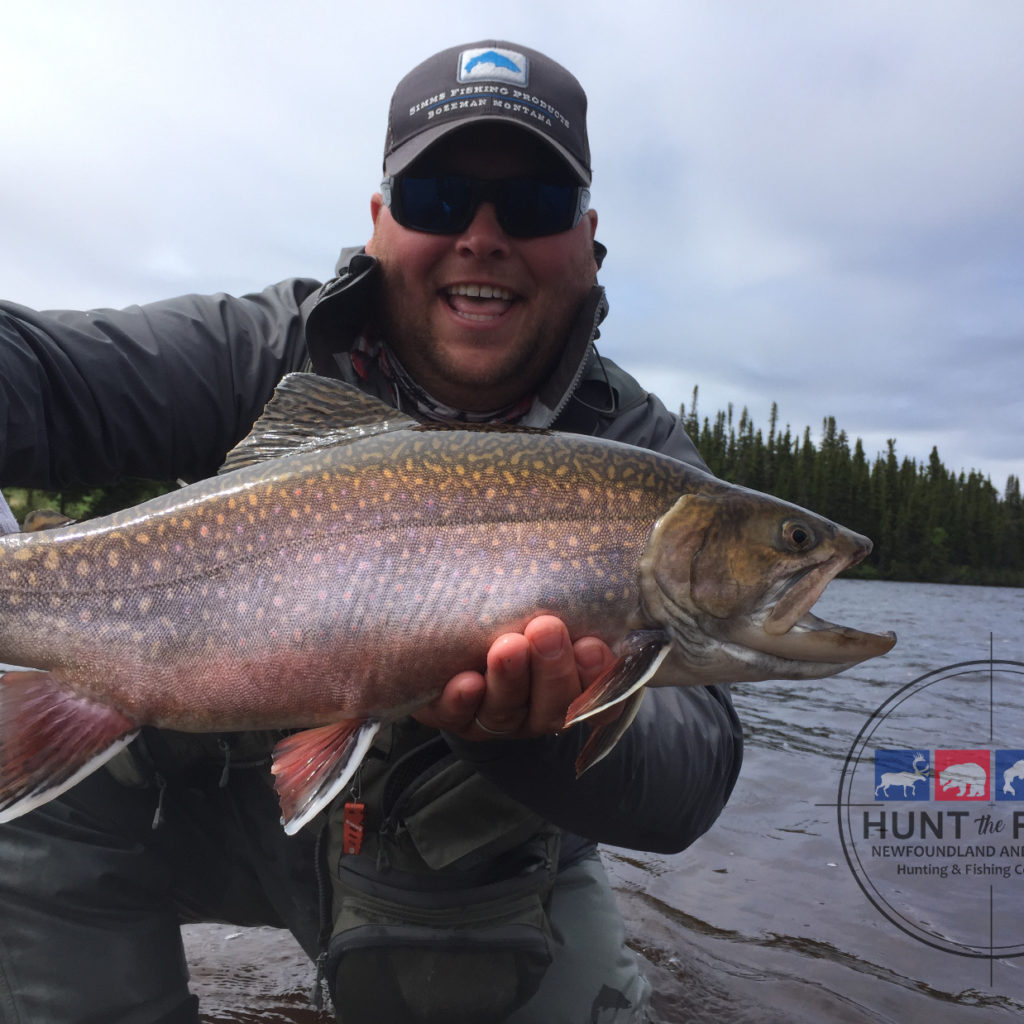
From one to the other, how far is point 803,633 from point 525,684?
2.49 ft

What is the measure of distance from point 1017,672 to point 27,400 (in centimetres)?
1564

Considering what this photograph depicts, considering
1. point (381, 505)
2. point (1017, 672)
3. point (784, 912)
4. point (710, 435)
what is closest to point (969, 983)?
point (784, 912)

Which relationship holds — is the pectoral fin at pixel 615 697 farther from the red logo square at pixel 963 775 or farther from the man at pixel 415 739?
the red logo square at pixel 963 775

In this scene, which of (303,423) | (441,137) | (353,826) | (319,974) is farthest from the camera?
(441,137)

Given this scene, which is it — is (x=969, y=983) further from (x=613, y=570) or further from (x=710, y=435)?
(x=710, y=435)

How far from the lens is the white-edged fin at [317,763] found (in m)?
2.09

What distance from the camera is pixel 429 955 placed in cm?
275

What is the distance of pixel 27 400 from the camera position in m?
2.88

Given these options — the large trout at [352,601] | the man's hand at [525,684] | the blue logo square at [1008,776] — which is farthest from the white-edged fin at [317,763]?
the blue logo square at [1008,776]

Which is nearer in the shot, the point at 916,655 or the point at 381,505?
the point at 381,505

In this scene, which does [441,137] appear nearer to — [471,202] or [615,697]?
[471,202]

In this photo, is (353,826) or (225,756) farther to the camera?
(225,756)

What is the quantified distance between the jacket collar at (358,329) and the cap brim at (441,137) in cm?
40

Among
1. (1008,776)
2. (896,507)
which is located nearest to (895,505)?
(896,507)
